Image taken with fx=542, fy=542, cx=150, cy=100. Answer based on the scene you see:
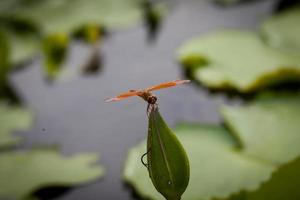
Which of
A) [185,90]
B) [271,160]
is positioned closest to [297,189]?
[271,160]

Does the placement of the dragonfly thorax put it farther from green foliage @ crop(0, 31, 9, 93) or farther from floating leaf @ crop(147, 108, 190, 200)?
green foliage @ crop(0, 31, 9, 93)

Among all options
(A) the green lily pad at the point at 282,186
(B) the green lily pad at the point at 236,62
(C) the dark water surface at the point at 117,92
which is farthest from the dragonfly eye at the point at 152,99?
(B) the green lily pad at the point at 236,62

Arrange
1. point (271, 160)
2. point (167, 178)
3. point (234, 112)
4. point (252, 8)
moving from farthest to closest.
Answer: point (252, 8)
point (234, 112)
point (271, 160)
point (167, 178)

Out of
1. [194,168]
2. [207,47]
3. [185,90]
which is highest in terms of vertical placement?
[207,47]

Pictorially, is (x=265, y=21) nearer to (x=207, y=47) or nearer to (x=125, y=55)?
(x=207, y=47)

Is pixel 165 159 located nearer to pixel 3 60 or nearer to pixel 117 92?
pixel 117 92

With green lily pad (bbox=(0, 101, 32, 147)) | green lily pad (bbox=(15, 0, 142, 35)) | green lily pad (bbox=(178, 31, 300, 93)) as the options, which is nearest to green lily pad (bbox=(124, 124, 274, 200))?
green lily pad (bbox=(178, 31, 300, 93))

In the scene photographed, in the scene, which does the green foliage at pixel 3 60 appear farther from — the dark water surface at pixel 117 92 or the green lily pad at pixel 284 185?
the green lily pad at pixel 284 185

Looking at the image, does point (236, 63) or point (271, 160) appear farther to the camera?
point (236, 63)
